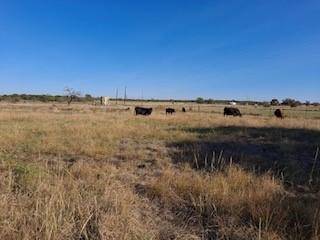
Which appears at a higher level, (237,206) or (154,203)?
(237,206)

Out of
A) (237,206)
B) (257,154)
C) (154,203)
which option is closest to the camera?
(237,206)

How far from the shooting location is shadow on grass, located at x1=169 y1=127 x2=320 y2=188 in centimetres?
1015

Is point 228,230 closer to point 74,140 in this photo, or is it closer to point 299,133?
point 74,140

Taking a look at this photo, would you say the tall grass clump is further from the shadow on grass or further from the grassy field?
the shadow on grass

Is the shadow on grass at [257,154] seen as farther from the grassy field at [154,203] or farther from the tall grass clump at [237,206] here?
the tall grass clump at [237,206]

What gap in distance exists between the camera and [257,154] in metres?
13.8

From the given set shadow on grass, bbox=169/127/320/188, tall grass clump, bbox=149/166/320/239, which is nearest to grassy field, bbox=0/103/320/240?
tall grass clump, bbox=149/166/320/239

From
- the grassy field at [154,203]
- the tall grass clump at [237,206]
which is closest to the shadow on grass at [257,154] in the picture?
the grassy field at [154,203]

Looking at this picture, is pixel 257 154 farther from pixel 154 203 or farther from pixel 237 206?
pixel 237 206

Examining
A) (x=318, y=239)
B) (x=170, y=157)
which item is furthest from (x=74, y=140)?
(x=318, y=239)

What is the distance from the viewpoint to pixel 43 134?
18.3 meters

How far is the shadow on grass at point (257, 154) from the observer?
10.1 meters

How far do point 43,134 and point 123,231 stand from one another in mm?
14074

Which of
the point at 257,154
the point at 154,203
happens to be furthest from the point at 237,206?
the point at 257,154
